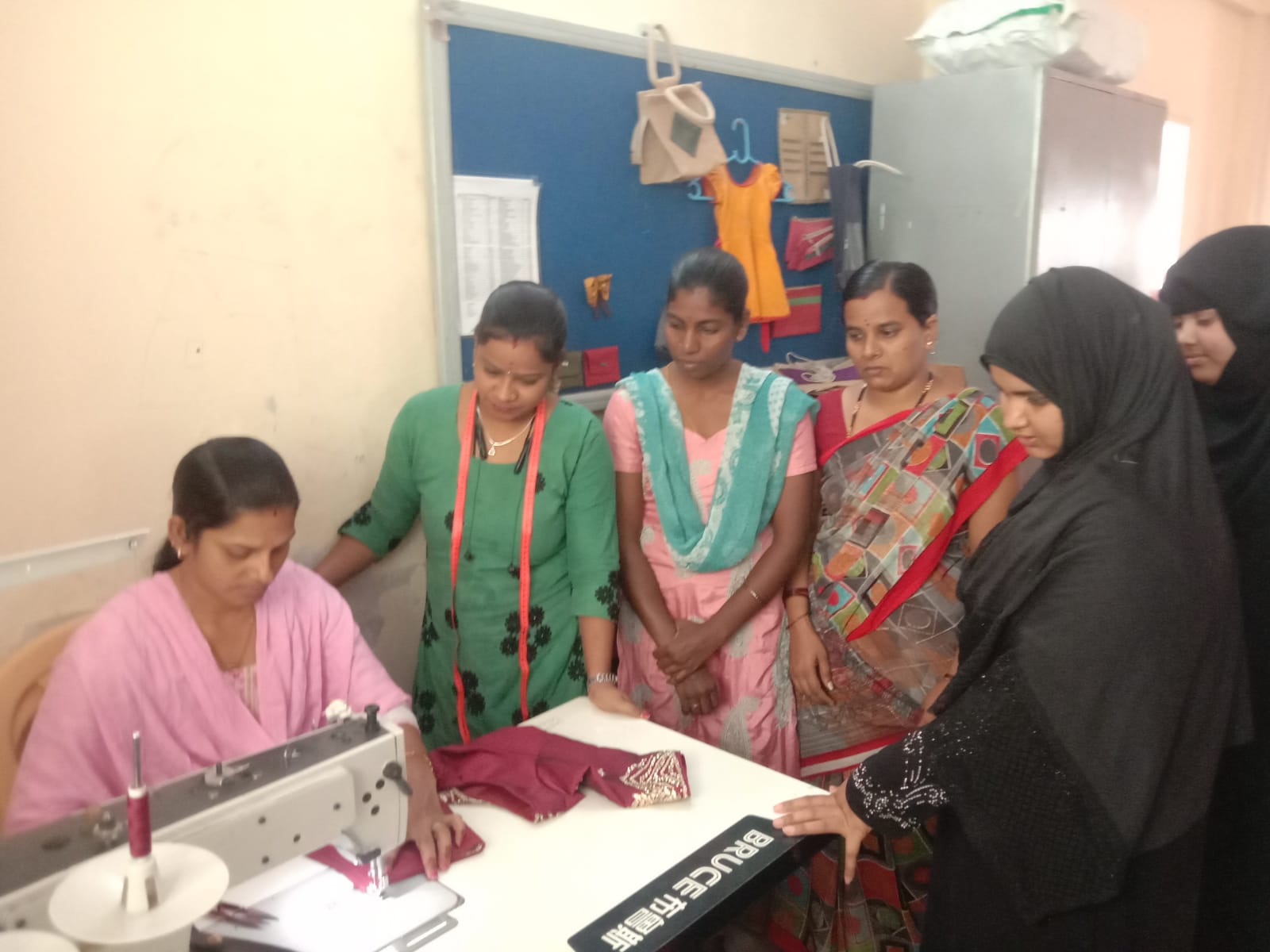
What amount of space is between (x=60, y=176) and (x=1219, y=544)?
1.61 m

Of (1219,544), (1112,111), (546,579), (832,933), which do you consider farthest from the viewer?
(1112,111)

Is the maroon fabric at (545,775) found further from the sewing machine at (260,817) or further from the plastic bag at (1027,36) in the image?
Answer: the plastic bag at (1027,36)

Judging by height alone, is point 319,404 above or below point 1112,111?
below

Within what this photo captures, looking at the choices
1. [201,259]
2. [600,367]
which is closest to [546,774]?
[201,259]

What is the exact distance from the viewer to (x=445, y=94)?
70.6 inches

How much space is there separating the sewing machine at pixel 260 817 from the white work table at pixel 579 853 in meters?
0.13

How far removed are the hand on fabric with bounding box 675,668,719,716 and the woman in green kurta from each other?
214 mm

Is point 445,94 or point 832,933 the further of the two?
point 832,933

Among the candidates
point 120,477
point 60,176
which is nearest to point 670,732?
point 120,477

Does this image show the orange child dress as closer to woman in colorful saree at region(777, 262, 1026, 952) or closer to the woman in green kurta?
woman in colorful saree at region(777, 262, 1026, 952)

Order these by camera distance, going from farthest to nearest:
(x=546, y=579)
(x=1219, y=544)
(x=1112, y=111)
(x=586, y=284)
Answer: (x=1112, y=111) → (x=586, y=284) → (x=546, y=579) → (x=1219, y=544)

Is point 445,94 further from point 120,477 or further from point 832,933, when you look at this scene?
point 832,933

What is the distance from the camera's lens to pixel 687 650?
1.80m

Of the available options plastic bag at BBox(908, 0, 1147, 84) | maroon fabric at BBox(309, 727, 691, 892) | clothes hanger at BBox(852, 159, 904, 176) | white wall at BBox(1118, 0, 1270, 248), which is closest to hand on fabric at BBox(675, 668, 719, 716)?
maroon fabric at BBox(309, 727, 691, 892)
